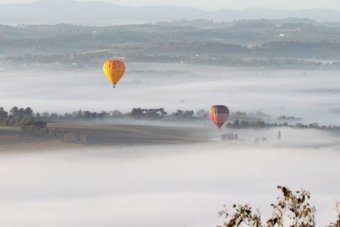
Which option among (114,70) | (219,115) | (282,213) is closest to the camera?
(282,213)

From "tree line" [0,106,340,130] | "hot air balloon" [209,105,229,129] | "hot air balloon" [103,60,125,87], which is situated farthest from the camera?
"tree line" [0,106,340,130]

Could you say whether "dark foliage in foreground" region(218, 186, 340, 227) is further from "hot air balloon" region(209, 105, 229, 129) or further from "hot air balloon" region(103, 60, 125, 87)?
"hot air balloon" region(103, 60, 125, 87)

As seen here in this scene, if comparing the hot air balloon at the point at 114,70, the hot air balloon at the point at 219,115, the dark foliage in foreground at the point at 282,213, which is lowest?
the dark foliage in foreground at the point at 282,213

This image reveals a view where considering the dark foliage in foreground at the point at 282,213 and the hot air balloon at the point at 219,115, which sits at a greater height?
the hot air balloon at the point at 219,115

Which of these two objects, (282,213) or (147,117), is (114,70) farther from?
(282,213)

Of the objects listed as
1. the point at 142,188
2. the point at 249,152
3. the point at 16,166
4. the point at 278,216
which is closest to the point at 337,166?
the point at 249,152

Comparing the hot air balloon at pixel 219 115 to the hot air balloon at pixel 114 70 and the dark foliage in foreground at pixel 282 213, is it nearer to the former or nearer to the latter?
the hot air balloon at pixel 114 70

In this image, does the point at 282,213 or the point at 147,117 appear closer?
Answer: the point at 282,213

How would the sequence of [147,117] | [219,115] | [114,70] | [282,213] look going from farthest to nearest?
[147,117]
[114,70]
[219,115]
[282,213]

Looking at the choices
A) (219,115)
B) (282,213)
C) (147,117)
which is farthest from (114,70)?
(282,213)

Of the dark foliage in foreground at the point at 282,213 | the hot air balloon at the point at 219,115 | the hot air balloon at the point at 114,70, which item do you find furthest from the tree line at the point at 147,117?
the dark foliage in foreground at the point at 282,213

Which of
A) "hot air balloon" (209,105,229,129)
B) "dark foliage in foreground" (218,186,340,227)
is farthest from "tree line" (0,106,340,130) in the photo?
"dark foliage in foreground" (218,186,340,227)
